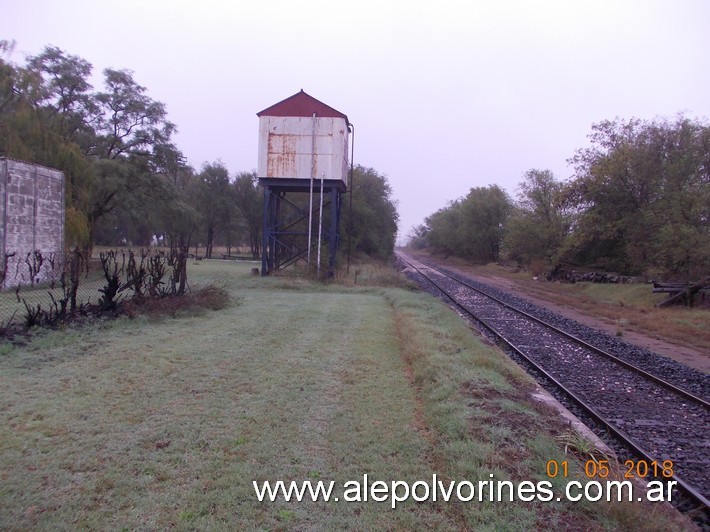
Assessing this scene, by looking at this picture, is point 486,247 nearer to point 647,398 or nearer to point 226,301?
point 226,301

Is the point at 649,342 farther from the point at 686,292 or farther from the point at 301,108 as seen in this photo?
the point at 301,108

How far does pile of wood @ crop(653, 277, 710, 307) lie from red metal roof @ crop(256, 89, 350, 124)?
16.9m

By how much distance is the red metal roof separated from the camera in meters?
24.8

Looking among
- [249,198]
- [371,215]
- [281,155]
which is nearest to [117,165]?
[281,155]

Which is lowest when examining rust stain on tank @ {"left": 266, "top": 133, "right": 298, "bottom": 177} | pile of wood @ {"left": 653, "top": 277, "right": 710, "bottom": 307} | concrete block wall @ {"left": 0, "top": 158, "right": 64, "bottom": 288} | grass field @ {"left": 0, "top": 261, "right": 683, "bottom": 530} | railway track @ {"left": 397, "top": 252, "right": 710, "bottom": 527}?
railway track @ {"left": 397, "top": 252, "right": 710, "bottom": 527}

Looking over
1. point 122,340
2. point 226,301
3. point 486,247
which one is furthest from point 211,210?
point 122,340

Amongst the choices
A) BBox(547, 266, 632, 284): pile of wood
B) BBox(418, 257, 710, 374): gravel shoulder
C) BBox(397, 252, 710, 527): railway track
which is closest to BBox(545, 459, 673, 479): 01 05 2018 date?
BBox(397, 252, 710, 527): railway track

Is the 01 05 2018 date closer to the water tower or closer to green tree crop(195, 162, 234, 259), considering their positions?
the water tower

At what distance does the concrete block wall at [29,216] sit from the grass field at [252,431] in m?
8.59

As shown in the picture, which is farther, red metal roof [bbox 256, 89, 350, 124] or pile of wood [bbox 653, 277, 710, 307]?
red metal roof [bbox 256, 89, 350, 124]

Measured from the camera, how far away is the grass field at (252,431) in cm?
350

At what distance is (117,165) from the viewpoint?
29.7 metres

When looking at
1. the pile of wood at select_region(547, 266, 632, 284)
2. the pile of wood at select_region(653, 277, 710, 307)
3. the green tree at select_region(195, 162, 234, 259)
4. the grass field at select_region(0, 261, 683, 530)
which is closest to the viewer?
the grass field at select_region(0, 261, 683, 530)

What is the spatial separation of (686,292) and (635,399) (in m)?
15.2
